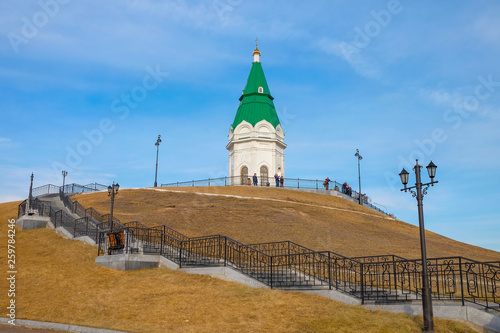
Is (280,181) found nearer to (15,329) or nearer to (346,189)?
(346,189)

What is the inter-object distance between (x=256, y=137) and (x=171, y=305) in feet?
140

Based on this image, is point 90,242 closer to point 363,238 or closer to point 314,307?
point 314,307

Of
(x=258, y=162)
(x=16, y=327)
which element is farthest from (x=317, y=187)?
(x=16, y=327)

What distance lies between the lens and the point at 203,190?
132 ft

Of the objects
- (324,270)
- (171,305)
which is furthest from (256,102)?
(171,305)

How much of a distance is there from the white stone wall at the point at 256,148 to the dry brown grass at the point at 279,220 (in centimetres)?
1367

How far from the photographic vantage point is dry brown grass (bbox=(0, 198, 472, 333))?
12.1 meters

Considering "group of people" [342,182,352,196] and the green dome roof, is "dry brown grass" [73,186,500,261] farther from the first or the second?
the green dome roof

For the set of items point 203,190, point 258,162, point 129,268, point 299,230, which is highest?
point 258,162

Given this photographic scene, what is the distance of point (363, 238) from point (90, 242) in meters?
16.9

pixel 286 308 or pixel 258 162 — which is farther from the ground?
pixel 258 162

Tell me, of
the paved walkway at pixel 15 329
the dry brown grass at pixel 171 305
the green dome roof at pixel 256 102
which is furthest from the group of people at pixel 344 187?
the paved walkway at pixel 15 329

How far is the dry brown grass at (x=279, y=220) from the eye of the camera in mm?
27516

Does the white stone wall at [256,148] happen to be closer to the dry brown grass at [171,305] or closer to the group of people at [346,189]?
the group of people at [346,189]
